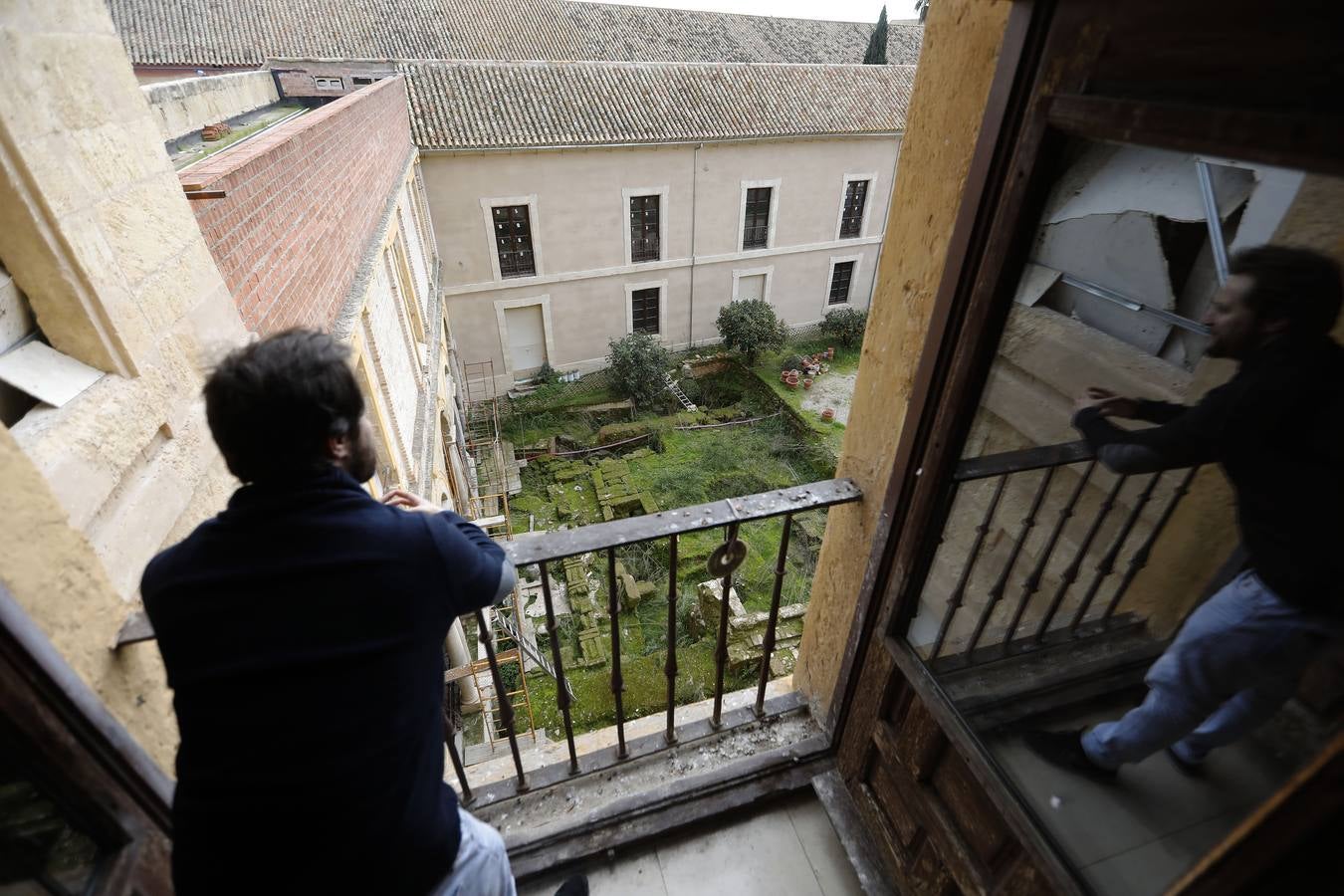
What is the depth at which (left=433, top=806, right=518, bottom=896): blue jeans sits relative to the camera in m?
1.36

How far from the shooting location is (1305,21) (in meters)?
0.73

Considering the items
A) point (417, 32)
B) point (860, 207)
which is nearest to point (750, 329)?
point (860, 207)

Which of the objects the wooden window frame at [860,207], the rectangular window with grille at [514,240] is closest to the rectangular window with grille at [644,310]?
the rectangular window with grille at [514,240]

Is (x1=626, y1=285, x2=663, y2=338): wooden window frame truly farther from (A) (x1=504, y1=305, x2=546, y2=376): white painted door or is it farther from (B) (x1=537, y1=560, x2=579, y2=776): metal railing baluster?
(B) (x1=537, y1=560, x2=579, y2=776): metal railing baluster

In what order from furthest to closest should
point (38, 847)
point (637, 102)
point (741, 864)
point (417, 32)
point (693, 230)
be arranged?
1. point (693, 230)
2. point (417, 32)
3. point (637, 102)
4. point (741, 864)
5. point (38, 847)

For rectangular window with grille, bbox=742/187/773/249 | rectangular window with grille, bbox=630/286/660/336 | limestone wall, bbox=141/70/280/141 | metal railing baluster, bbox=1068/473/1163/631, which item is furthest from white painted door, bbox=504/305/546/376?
metal railing baluster, bbox=1068/473/1163/631

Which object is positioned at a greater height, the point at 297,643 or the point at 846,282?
the point at 297,643

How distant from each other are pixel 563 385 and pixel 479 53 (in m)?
9.23

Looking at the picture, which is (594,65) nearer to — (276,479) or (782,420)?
(782,420)

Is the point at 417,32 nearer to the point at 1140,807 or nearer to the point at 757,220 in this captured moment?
the point at 757,220

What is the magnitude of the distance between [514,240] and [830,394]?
8770 millimetres

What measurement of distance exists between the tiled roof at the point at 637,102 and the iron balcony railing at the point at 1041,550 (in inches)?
530

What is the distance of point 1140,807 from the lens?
1.35m

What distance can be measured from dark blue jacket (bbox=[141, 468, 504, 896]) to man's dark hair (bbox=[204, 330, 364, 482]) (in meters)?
0.05
